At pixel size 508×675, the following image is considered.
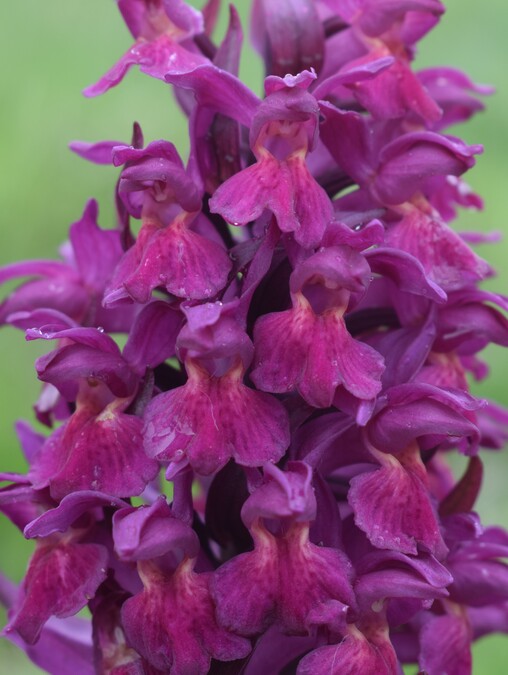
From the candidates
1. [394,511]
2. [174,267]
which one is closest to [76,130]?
[174,267]

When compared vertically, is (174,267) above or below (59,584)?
above

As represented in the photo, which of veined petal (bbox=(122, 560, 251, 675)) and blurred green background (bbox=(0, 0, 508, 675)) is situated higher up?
veined petal (bbox=(122, 560, 251, 675))

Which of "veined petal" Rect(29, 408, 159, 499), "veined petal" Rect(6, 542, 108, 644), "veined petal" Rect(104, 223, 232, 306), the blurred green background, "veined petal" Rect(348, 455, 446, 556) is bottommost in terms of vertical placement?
the blurred green background

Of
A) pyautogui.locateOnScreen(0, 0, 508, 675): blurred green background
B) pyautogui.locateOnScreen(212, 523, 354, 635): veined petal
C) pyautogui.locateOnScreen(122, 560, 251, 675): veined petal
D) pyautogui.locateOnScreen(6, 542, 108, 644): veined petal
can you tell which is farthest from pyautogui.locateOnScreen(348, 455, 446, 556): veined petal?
pyautogui.locateOnScreen(0, 0, 508, 675): blurred green background

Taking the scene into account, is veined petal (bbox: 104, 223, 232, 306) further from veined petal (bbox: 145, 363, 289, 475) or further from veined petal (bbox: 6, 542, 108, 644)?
veined petal (bbox: 6, 542, 108, 644)

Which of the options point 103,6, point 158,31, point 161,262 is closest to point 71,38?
point 103,6

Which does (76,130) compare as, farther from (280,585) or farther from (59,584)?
(280,585)

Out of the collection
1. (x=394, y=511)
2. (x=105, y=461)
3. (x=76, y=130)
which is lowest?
(x=76, y=130)

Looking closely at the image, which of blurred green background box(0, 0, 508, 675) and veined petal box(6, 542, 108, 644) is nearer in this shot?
veined petal box(6, 542, 108, 644)

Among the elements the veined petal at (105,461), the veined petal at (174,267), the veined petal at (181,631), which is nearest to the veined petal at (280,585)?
the veined petal at (181,631)
